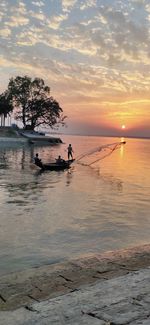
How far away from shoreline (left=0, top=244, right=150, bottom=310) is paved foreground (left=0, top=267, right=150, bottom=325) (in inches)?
41.6

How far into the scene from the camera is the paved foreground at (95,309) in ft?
19.5

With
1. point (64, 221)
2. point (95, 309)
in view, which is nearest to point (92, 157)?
point (64, 221)

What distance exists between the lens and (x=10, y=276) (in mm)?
10188

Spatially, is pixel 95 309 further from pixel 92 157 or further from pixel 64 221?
pixel 92 157

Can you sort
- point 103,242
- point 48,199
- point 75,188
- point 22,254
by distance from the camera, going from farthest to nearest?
1. point 75,188
2. point 48,199
3. point 103,242
4. point 22,254

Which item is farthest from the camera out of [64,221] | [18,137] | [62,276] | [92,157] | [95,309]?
[18,137]

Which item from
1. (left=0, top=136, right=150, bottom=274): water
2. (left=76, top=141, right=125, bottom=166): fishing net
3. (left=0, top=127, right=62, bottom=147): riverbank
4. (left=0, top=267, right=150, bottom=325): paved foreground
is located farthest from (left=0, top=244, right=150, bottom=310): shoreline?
(left=0, top=127, right=62, bottom=147): riverbank

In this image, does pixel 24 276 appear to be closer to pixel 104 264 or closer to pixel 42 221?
pixel 104 264

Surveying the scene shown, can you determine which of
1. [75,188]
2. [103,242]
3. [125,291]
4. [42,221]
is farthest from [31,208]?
[125,291]

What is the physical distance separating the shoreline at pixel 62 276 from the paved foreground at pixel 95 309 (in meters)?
Answer: 1.06

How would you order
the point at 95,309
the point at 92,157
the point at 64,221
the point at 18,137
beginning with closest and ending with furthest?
the point at 95,309
the point at 64,221
the point at 92,157
the point at 18,137

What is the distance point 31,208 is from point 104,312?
Answer: 53.2 feet

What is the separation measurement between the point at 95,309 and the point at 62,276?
3.52 meters

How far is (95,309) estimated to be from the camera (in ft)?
21.1
